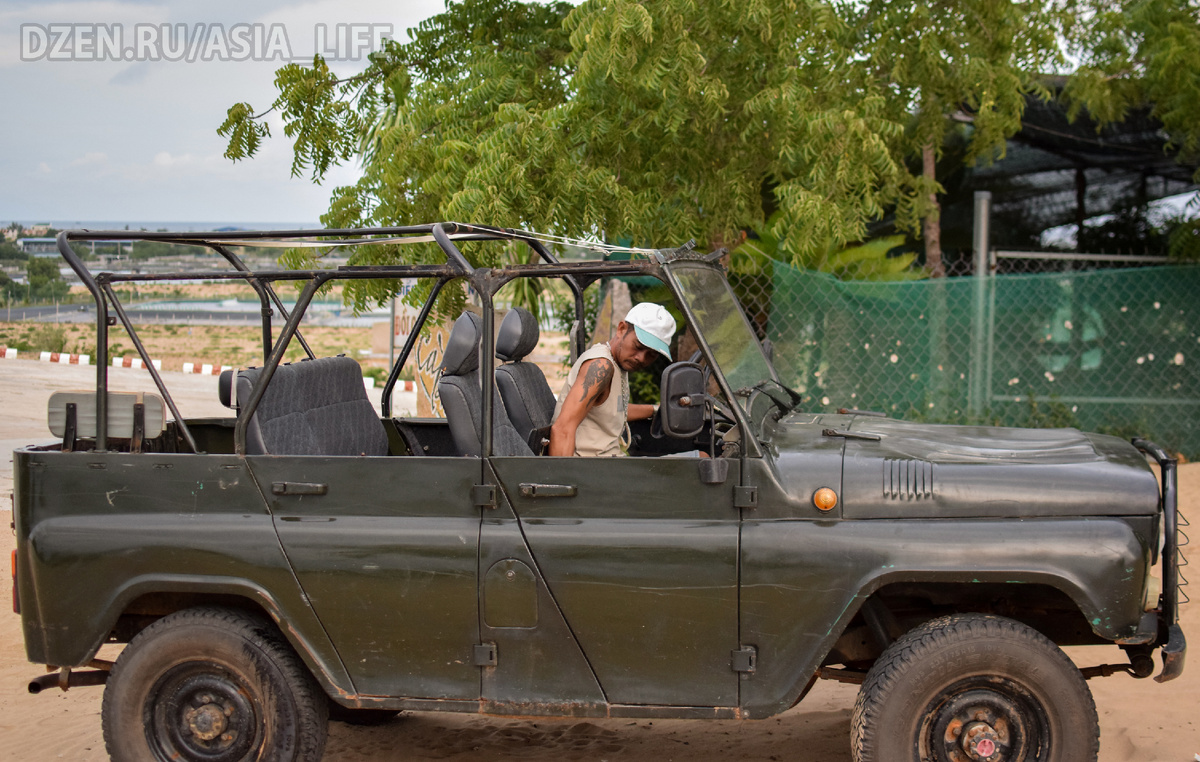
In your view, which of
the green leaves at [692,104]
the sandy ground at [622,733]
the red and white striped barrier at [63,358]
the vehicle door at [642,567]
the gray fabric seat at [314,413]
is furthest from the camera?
the red and white striped barrier at [63,358]

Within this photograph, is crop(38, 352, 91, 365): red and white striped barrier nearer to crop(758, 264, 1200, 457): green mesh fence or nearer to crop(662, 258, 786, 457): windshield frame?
crop(758, 264, 1200, 457): green mesh fence

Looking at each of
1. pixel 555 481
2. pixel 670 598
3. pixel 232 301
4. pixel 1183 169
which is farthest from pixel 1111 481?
pixel 232 301

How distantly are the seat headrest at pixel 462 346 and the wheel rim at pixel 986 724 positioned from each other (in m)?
2.12

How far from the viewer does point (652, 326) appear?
409 cm

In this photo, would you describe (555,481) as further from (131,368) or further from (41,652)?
(131,368)

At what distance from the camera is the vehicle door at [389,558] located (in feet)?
11.9

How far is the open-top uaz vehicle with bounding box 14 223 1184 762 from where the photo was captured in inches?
134

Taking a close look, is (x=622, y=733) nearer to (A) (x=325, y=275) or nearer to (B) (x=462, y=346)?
(B) (x=462, y=346)

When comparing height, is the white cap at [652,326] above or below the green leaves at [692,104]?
below

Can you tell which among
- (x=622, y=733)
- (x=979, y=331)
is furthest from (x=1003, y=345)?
(x=622, y=733)

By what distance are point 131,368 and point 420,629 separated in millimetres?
21465

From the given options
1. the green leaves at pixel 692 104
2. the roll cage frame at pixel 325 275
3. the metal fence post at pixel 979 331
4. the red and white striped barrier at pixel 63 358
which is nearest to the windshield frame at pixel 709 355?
the roll cage frame at pixel 325 275

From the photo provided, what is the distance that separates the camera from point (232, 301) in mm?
36875

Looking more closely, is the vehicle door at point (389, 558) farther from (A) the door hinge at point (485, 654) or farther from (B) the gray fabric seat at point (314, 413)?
(B) the gray fabric seat at point (314, 413)
